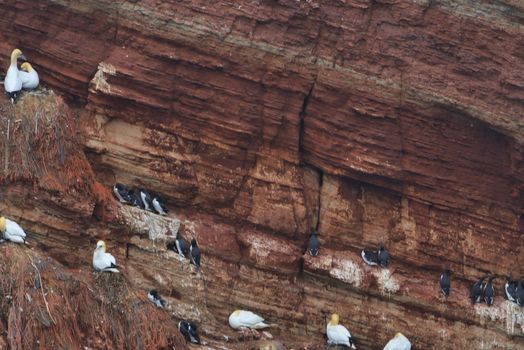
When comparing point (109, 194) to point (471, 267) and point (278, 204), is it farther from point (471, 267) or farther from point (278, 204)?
point (471, 267)

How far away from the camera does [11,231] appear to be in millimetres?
31266

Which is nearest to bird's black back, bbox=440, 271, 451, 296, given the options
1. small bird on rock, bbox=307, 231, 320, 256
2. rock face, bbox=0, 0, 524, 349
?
rock face, bbox=0, 0, 524, 349

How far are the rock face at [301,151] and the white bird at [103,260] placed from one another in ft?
2.08

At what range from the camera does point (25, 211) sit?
3228 centimetres

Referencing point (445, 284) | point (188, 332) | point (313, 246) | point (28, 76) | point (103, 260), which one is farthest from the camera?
point (313, 246)

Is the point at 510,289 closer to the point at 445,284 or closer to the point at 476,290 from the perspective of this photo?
the point at 476,290

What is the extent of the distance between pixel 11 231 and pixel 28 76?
11.4ft

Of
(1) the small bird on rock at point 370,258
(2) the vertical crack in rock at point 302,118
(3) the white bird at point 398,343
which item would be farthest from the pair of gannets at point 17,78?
(3) the white bird at point 398,343

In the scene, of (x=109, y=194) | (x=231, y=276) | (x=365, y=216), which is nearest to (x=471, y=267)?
(x=365, y=216)

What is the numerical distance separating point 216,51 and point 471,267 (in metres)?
6.36

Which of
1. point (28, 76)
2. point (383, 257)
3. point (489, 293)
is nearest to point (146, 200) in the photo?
point (28, 76)

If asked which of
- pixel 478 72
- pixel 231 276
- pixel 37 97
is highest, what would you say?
pixel 478 72

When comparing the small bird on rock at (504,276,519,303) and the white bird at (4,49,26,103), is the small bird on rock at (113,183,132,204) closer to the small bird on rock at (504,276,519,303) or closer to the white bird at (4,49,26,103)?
the white bird at (4,49,26,103)

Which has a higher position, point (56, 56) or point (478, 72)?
point (478, 72)
